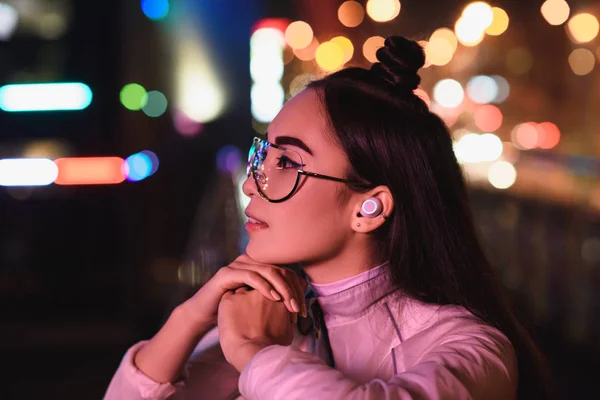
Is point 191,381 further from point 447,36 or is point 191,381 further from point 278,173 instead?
point 447,36

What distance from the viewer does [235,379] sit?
5.43 feet

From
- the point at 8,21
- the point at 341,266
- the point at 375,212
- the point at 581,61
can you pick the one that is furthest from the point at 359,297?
the point at 8,21

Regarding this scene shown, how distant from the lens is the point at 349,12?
26.2ft

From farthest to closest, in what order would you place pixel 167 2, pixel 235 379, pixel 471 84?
pixel 471 84, pixel 167 2, pixel 235 379

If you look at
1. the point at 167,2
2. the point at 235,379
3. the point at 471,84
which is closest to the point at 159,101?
the point at 167,2

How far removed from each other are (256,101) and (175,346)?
21.3 feet

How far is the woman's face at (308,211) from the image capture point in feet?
4.62

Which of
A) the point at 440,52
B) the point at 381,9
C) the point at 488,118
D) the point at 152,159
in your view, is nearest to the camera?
the point at 152,159

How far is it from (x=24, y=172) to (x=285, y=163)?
5.18m

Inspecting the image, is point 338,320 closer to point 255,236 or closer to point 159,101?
point 255,236

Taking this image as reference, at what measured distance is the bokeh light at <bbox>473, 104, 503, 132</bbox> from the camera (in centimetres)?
951

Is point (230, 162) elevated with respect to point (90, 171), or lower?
lower

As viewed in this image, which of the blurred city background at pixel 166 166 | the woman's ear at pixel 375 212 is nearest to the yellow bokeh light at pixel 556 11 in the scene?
the blurred city background at pixel 166 166

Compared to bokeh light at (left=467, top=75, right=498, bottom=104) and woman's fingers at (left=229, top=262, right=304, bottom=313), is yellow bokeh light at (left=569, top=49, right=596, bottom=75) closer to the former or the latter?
bokeh light at (left=467, top=75, right=498, bottom=104)
